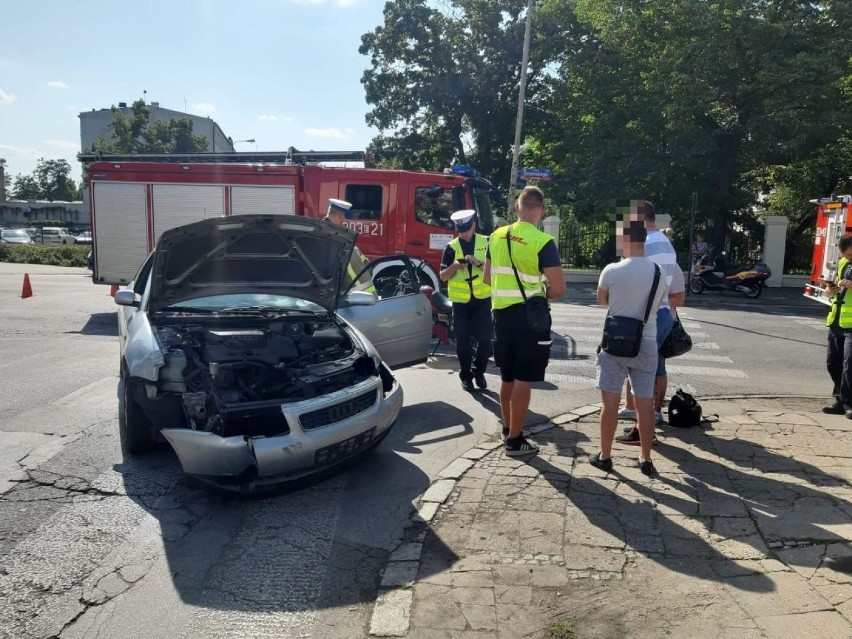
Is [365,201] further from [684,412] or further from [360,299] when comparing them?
[684,412]

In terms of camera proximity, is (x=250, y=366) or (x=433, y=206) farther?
(x=433, y=206)

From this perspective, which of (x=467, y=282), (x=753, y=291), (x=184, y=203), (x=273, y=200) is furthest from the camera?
(x=753, y=291)

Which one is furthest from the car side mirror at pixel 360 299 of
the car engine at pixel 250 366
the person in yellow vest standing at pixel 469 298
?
the person in yellow vest standing at pixel 469 298

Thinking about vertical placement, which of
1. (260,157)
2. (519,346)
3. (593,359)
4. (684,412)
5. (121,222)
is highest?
(260,157)

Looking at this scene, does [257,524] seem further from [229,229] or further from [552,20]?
[552,20]

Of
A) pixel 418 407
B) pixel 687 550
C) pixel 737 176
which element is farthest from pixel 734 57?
pixel 687 550

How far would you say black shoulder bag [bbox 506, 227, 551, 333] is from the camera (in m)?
5.24

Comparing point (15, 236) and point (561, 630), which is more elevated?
point (15, 236)

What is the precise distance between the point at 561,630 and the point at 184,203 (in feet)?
43.0

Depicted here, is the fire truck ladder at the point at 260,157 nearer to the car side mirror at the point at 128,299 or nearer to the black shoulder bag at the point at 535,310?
the car side mirror at the point at 128,299

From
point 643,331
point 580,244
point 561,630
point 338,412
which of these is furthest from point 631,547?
point 580,244

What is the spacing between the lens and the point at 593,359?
31.7ft

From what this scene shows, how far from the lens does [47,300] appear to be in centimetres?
1549

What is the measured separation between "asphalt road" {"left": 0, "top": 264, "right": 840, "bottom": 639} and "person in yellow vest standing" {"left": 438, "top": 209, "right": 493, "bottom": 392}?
40 cm
